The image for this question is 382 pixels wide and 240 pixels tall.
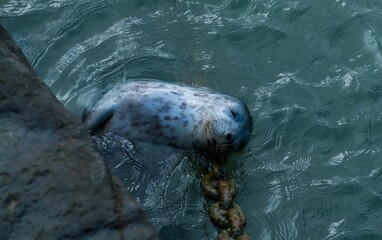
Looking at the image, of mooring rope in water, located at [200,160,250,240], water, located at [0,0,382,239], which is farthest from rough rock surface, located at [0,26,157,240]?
water, located at [0,0,382,239]

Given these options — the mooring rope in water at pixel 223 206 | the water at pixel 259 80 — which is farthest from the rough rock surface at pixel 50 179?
the water at pixel 259 80

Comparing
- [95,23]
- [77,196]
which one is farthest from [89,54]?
[77,196]

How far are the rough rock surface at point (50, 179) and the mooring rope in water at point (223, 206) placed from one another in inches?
57.9

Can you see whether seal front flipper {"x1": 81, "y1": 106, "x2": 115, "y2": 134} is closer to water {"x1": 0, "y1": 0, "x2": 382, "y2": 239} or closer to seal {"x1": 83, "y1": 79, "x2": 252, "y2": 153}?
seal {"x1": 83, "y1": 79, "x2": 252, "y2": 153}

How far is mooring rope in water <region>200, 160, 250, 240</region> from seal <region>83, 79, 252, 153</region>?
25 centimetres

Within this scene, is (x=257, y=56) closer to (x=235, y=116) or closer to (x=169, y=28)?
(x=169, y=28)

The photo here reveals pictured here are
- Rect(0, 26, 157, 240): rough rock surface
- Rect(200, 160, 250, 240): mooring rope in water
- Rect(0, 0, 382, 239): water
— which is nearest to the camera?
Rect(0, 26, 157, 240): rough rock surface

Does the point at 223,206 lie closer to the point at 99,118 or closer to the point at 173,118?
the point at 173,118

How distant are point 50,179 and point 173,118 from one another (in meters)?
2.27

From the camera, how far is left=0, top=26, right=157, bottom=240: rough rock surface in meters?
3.07

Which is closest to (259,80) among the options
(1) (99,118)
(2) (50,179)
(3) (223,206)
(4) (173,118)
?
(4) (173,118)

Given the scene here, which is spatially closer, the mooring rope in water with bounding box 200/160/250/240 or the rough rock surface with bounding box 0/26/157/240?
the rough rock surface with bounding box 0/26/157/240

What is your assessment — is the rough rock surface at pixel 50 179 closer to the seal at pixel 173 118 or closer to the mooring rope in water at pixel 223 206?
the mooring rope in water at pixel 223 206

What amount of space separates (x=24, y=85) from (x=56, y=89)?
2545 millimetres
